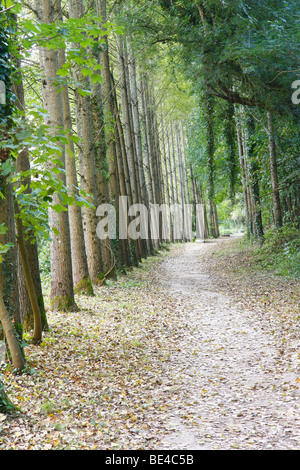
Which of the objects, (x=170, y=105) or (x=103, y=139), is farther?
(x=170, y=105)

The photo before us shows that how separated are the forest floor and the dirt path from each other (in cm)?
1

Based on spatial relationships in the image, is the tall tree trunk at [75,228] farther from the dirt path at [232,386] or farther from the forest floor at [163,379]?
the dirt path at [232,386]

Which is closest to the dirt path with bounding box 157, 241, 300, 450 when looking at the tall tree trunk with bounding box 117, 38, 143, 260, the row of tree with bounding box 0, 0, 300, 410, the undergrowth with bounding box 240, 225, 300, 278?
the row of tree with bounding box 0, 0, 300, 410

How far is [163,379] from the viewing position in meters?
6.47

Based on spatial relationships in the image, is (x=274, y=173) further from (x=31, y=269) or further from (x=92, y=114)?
(x=31, y=269)

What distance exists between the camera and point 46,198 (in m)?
5.38

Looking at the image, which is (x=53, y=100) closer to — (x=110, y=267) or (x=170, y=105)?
(x=110, y=267)

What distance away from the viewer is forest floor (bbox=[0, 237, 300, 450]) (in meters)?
4.49

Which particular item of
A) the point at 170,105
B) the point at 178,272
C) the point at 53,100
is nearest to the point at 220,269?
the point at 178,272

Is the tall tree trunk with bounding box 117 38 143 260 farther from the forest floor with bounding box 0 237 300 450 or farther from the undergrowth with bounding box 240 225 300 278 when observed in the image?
the forest floor with bounding box 0 237 300 450

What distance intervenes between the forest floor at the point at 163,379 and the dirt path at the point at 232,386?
0.01m

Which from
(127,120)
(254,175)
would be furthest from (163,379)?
(254,175)
